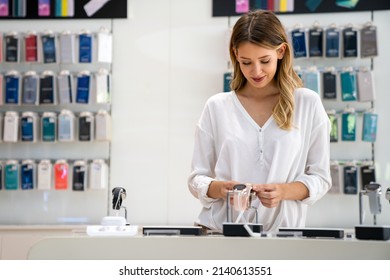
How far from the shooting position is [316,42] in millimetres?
5324

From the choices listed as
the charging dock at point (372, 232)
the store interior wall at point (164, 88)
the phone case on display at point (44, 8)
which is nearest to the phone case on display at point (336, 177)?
the store interior wall at point (164, 88)

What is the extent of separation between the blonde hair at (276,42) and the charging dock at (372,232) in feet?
2.35

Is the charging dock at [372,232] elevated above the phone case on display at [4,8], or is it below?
below

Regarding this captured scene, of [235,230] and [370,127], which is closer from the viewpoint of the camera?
[235,230]

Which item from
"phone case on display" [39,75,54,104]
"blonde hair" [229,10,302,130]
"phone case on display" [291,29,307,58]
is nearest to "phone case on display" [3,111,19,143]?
"phone case on display" [39,75,54,104]

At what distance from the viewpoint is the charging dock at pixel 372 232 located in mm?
1774

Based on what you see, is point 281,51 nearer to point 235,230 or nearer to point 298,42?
point 235,230

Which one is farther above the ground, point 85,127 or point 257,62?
point 257,62

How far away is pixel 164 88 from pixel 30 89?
1.10 metres

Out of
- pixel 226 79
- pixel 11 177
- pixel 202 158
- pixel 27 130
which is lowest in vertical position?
pixel 11 177

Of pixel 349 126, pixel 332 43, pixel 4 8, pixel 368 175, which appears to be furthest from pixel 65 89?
pixel 368 175

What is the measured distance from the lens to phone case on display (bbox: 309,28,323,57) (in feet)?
17.5

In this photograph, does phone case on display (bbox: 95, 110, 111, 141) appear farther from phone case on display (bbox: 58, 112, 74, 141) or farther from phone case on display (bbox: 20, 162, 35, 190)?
phone case on display (bbox: 20, 162, 35, 190)

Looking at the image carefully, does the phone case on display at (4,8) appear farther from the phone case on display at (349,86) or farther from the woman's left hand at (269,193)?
the woman's left hand at (269,193)
